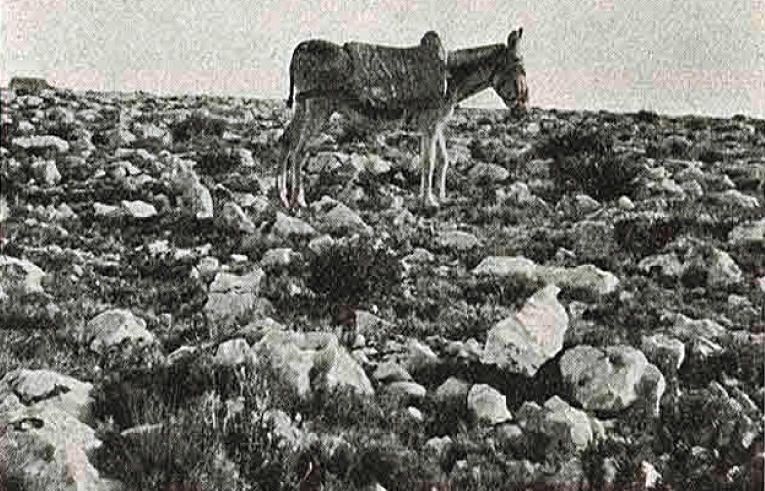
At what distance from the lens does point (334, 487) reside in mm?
4824

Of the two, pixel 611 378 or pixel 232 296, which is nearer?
pixel 611 378

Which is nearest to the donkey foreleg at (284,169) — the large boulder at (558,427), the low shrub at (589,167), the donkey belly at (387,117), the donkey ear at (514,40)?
the donkey belly at (387,117)

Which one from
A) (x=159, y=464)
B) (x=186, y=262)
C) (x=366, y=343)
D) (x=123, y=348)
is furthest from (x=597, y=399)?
(x=186, y=262)

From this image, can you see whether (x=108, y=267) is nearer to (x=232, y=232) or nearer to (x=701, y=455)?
(x=232, y=232)

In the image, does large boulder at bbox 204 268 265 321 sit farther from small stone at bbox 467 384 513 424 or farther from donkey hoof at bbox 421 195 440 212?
donkey hoof at bbox 421 195 440 212

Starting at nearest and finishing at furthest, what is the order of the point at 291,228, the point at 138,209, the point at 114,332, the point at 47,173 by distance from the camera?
1. the point at 114,332
2. the point at 291,228
3. the point at 138,209
4. the point at 47,173

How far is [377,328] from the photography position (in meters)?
7.53

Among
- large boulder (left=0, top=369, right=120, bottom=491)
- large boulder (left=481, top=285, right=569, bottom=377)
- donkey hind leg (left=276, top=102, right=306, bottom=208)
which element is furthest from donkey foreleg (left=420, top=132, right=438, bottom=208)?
large boulder (left=0, top=369, right=120, bottom=491)

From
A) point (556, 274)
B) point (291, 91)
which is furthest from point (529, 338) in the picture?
point (291, 91)

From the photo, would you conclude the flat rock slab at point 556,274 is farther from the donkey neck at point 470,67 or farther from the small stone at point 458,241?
the donkey neck at point 470,67

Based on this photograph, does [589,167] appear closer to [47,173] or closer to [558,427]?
[47,173]

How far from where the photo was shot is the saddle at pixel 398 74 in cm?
1281

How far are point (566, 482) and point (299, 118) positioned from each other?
30.2 feet

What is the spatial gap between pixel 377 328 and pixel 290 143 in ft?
21.0
